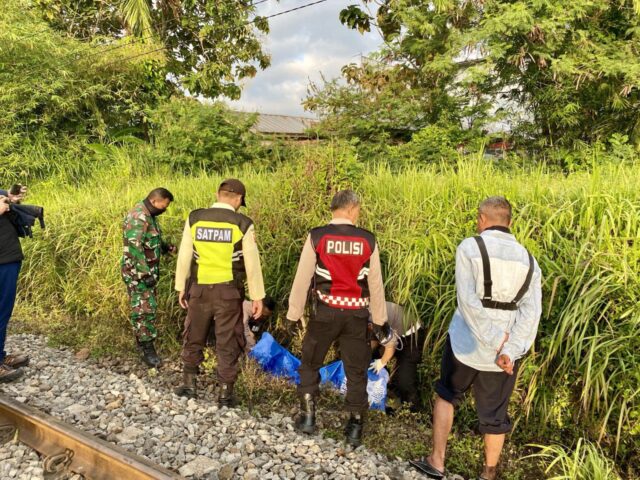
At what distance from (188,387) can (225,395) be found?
1.39ft

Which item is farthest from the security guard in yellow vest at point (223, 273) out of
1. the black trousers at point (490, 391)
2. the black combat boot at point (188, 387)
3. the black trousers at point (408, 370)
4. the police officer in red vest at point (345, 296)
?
the black trousers at point (490, 391)

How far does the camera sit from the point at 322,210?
5227 millimetres

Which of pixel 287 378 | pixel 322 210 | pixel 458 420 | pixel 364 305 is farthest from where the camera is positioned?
pixel 322 210

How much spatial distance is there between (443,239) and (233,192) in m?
2.01

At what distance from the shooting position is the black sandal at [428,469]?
3.06m

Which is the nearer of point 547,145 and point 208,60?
point 547,145

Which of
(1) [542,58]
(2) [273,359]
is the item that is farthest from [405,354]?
(1) [542,58]

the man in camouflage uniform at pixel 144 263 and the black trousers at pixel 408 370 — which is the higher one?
the man in camouflage uniform at pixel 144 263

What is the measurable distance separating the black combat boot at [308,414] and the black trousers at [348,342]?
0.28 metres

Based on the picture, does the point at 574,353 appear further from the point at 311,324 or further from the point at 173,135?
the point at 173,135

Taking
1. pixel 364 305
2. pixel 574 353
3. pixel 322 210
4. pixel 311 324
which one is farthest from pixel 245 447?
pixel 322 210

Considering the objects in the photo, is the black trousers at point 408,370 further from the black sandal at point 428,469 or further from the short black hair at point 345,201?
the short black hair at point 345,201

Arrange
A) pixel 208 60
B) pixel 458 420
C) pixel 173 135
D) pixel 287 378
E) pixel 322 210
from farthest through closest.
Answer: pixel 208 60, pixel 173 135, pixel 322 210, pixel 287 378, pixel 458 420

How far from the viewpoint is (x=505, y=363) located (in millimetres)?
2727
